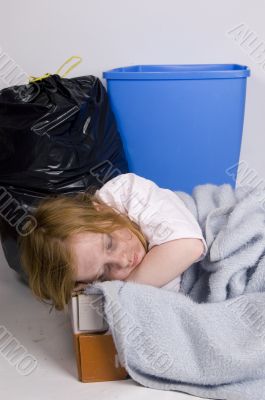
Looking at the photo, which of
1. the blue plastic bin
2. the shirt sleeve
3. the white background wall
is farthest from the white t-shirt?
the white background wall

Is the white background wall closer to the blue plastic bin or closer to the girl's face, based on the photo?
the blue plastic bin

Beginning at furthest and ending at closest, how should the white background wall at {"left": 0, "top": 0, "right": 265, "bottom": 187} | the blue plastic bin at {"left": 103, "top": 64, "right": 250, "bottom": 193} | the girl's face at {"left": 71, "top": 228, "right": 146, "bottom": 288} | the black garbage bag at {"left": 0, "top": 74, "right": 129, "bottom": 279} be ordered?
the white background wall at {"left": 0, "top": 0, "right": 265, "bottom": 187} → the blue plastic bin at {"left": 103, "top": 64, "right": 250, "bottom": 193} → the black garbage bag at {"left": 0, "top": 74, "right": 129, "bottom": 279} → the girl's face at {"left": 71, "top": 228, "right": 146, "bottom": 288}

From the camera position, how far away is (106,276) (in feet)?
3.52

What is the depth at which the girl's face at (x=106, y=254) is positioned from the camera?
1.02 metres

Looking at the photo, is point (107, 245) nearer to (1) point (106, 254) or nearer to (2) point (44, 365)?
(1) point (106, 254)

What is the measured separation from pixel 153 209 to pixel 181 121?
0.54 metres

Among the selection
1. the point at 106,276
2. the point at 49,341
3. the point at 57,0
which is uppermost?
the point at 57,0

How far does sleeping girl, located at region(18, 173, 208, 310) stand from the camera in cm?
103

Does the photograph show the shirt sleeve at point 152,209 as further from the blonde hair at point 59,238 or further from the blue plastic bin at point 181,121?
the blue plastic bin at point 181,121

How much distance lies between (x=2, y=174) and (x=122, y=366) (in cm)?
60

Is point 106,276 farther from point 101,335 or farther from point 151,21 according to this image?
point 151,21

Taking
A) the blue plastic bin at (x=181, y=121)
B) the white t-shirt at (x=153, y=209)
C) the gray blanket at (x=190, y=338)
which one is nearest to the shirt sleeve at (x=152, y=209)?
the white t-shirt at (x=153, y=209)

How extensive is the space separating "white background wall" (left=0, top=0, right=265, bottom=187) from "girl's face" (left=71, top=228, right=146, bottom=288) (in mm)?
827

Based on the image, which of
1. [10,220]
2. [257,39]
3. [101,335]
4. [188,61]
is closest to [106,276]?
[101,335]
